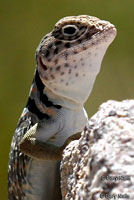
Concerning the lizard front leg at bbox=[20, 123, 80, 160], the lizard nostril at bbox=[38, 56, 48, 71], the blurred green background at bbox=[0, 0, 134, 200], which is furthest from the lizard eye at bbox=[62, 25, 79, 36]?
the blurred green background at bbox=[0, 0, 134, 200]

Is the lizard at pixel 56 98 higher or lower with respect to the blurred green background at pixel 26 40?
lower

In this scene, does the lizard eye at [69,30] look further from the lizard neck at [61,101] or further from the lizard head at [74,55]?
the lizard neck at [61,101]

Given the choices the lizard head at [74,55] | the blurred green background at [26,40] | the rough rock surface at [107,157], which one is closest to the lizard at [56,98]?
the lizard head at [74,55]

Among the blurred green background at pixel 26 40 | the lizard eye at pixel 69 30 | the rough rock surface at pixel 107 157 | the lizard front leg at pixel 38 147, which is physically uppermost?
the blurred green background at pixel 26 40

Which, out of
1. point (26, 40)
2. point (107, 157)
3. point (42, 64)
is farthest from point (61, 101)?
point (26, 40)

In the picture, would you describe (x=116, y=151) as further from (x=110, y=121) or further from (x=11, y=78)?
(x=11, y=78)

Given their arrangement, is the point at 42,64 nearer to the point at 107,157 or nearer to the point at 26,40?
the point at 107,157
